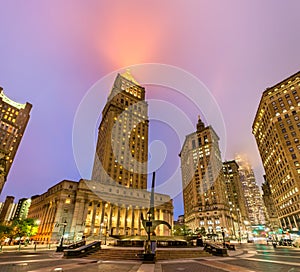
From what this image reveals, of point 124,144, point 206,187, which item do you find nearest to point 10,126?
point 124,144

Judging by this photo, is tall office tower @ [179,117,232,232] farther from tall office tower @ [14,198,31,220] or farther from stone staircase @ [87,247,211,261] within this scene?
tall office tower @ [14,198,31,220]

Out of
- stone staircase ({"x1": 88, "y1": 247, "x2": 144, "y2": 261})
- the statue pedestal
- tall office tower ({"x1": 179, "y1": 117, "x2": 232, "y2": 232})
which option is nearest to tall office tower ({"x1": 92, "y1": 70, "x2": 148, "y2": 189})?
tall office tower ({"x1": 179, "y1": 117, "x2": 232, "y2": 232})

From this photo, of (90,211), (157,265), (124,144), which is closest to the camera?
(157,265)

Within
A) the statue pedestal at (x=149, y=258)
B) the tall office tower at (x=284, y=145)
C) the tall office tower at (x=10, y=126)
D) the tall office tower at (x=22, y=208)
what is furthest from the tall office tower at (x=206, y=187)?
the tall office tower at (x=22, y=208)

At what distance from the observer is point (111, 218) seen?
248ft

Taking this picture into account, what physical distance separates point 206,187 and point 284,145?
60.6m

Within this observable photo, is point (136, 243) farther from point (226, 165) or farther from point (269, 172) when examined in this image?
point (226, 165)

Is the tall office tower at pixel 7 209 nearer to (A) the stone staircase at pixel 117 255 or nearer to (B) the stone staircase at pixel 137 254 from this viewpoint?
(A) the stone staircase at pixel 117 255

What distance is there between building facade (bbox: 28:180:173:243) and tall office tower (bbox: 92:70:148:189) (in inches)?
315

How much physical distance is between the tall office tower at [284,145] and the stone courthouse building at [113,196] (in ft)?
161

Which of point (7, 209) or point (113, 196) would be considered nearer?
point (113, 196)

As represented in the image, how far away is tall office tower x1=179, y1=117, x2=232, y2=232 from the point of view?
112 meters

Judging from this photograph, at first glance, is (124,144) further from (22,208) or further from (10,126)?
(22,208)

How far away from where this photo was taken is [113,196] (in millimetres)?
79875
